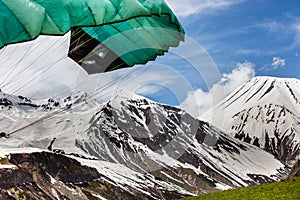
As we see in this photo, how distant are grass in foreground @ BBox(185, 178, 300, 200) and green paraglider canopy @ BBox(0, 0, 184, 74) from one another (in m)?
16.7

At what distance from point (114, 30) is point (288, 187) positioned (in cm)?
2005

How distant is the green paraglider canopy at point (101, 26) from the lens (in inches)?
398

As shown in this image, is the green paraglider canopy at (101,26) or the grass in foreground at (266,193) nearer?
the green paraglider canopy at (101,26)

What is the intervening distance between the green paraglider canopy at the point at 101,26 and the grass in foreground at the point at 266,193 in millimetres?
16671

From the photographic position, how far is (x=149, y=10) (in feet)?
42.6

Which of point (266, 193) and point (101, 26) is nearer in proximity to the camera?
point (101, 26)

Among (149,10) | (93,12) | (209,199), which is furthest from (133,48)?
(209,199)

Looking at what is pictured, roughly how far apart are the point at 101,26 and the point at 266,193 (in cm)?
1928

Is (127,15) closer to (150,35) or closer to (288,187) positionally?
(150,35)

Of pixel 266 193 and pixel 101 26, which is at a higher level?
pixel 101 26

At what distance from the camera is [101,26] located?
15281mm

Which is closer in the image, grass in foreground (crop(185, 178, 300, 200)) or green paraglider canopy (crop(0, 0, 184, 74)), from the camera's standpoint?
green paraglider canopy (crop(0, 0, 184, 74))

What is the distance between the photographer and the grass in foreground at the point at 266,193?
29669mm

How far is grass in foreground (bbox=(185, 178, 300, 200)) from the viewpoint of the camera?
29.7 metres
